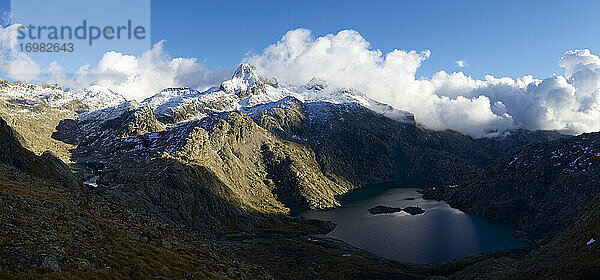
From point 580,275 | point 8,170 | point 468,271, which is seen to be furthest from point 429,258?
point 8,170

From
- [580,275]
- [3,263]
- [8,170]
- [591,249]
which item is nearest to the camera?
[3,263]

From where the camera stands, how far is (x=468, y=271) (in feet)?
347

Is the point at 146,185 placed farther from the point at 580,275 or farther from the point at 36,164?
the point at 580,275

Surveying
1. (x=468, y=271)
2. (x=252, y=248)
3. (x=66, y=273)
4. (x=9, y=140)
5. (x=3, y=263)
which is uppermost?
(x=9, y=140)

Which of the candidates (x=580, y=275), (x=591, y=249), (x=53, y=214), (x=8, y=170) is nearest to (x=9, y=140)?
(x=8, y=170)

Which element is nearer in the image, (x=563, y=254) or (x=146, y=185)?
(x=563, y=254)

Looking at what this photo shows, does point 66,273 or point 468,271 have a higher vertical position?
point 66,273

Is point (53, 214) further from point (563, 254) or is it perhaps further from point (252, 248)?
point (563, 254)

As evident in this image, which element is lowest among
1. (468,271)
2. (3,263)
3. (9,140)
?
(468,271)

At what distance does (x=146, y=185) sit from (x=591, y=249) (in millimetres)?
189498

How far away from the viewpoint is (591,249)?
6431 centimetres

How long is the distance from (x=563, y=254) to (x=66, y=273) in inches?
3812

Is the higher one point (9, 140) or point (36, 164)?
point (9, 140)

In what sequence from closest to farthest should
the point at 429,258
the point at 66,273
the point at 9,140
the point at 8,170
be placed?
the point at 66,273 → the point at 8,170 → the point at 9,140 → the point at 429,258
